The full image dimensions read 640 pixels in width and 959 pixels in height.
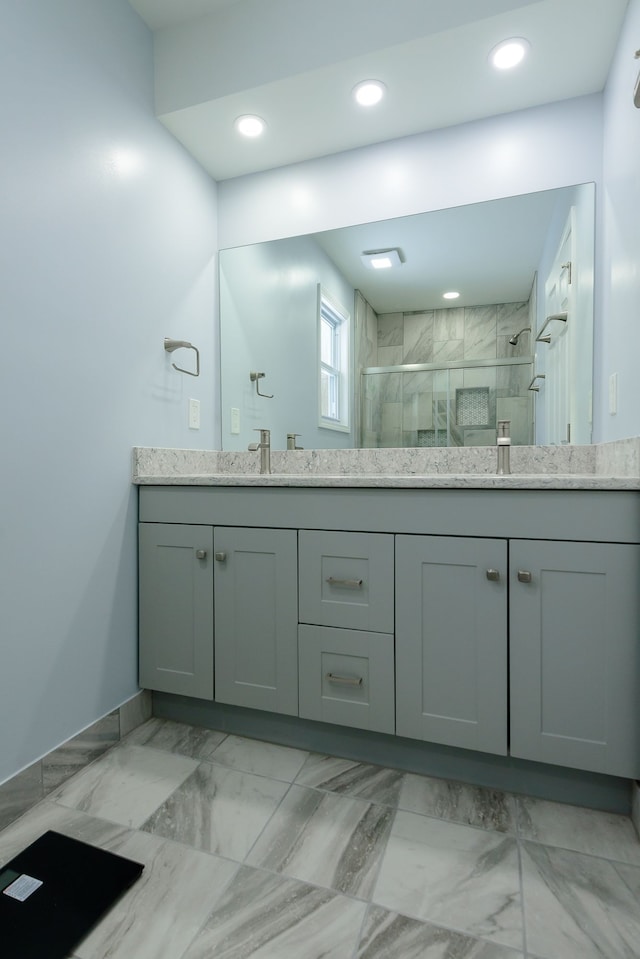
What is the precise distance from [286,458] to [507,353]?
0.98 m

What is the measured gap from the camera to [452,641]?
1.38m

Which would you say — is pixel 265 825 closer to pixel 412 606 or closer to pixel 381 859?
pixel 381 859

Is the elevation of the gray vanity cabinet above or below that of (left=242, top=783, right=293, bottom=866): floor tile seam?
above

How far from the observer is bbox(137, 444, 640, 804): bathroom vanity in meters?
1.26

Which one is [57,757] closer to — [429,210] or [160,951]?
[160,951]

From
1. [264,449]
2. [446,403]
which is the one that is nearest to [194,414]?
[264,449]

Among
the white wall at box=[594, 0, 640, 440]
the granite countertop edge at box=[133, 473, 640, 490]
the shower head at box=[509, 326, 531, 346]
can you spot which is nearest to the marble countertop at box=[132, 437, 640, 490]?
the granite countertop edge at box=[133, 473, 640, 490]

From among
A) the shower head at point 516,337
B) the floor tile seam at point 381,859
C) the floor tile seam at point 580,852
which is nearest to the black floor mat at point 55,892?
the floor tile seam at point 381,859

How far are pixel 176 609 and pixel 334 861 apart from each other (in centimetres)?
88

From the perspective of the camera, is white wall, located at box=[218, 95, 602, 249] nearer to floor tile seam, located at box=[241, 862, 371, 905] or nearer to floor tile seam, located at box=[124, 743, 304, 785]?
floor tile seam, located at box=[124, 743, 304, 785]

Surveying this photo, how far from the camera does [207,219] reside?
7.24 feet

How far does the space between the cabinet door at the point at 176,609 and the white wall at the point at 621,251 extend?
4.41ft

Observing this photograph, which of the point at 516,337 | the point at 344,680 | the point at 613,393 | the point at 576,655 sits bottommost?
the point at 344,680

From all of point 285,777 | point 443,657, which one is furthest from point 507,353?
point 285,777
